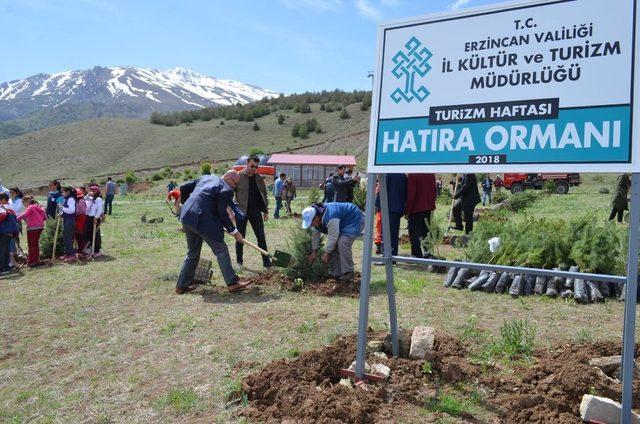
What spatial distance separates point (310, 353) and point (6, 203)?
9017 millimetres

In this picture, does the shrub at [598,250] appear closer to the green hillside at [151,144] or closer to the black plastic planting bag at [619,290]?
the black plastic planting bag at [619,290]

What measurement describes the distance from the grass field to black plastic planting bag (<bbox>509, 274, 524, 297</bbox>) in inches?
6.4

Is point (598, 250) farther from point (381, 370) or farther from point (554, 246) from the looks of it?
point (381, 370)

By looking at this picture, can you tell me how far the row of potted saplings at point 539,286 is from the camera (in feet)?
20.7

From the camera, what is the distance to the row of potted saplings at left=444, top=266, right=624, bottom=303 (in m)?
6.32

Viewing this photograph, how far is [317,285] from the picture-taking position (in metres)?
7.32

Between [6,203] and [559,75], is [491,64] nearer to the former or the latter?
[559,75]

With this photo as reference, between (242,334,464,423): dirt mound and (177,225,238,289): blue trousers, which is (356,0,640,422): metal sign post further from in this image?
(177,225,238,289): blue trousers

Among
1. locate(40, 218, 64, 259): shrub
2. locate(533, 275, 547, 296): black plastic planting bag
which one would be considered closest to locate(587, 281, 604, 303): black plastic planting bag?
locate(533, 275, 547, 296): black plastic planting bag

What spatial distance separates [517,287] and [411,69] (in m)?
3.84

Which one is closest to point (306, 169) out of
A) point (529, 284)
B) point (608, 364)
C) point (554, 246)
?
point (554, 246)

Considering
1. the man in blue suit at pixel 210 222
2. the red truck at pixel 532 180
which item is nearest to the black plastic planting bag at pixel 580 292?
the man in blue suit at pixel 210 222

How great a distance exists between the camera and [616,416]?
326cm

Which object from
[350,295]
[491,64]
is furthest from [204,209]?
[491,64]
